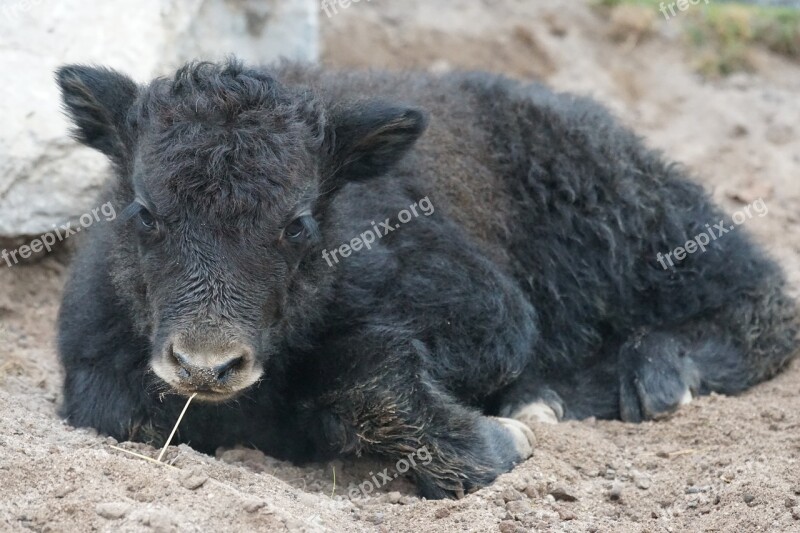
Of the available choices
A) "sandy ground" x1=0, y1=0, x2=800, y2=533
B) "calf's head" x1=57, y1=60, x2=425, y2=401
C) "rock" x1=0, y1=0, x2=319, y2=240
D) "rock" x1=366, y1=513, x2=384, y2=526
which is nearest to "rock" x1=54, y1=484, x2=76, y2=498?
"sandy ground" x1=0, y1=0, x2=800, y2=533

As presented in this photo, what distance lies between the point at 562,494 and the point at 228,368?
2134 mm

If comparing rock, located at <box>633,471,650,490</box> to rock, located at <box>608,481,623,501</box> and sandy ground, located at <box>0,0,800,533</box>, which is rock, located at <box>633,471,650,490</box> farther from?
rock, located at <box>608,481,623,501</box>

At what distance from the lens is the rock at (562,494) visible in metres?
6.83

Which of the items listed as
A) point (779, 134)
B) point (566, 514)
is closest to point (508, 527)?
point (566, 514)

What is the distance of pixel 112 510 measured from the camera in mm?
5492

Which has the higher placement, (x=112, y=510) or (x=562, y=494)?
(x=112, y=510)

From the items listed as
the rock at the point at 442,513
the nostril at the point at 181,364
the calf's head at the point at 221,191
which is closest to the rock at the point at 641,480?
the rock at the point at 442,513

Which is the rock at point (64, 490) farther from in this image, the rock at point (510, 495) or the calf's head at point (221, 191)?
the rock at point (510, 495)

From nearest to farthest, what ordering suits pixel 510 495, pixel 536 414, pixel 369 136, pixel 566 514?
pixel 566 514, pixel 510 495, pixel 369 136, pixel 536 414

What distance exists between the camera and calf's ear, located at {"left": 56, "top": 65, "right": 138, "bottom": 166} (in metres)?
7.30

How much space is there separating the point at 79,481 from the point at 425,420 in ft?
7.89

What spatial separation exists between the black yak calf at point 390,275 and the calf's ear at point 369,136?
0.01 m

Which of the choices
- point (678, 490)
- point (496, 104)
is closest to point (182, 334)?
point (678, 490)

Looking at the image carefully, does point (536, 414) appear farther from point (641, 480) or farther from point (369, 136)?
point (369, 136)
